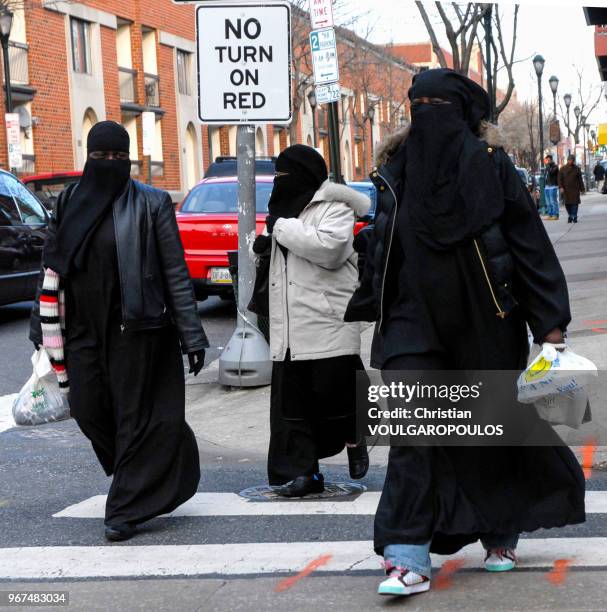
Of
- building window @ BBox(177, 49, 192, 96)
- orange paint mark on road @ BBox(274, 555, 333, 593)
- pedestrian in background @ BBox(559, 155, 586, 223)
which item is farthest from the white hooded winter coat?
building window @ BBox(177, 49, 192, 96)

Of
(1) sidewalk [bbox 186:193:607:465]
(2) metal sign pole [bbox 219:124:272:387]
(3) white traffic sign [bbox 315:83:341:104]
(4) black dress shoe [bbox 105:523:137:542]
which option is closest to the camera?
(4) black dress shoe [bbox 105:523:137:542]

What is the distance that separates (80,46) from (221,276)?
22.4 metres

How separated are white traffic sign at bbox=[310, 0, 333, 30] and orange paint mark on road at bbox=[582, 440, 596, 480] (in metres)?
9.13

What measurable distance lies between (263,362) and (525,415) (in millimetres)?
4847

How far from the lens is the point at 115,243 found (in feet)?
17.3

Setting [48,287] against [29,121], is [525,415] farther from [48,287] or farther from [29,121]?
[29,121]

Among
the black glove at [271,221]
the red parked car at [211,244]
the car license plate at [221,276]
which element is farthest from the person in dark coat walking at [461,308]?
the car license plate at [221,276]

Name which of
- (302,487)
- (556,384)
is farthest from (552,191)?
(556,384)

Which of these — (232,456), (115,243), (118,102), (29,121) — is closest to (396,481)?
(115,243)

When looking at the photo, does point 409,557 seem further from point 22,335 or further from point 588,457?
point 22,335

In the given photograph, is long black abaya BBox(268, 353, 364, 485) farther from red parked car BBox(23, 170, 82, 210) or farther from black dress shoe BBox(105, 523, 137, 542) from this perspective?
red parked car BBox(23, 170, 82, 210)

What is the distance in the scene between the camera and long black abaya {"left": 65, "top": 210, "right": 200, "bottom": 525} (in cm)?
527

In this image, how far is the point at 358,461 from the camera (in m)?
6.06

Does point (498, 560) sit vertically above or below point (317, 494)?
above
